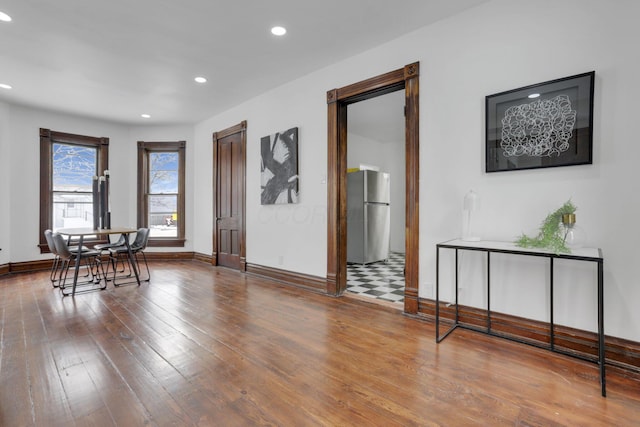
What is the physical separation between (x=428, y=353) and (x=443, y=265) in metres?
0.90

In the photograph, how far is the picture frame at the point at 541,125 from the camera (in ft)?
6.85

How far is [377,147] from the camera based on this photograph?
7414 mm

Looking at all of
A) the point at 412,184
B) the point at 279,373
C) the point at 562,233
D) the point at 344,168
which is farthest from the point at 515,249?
the point at 344,168

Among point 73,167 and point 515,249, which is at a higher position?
point 73,167

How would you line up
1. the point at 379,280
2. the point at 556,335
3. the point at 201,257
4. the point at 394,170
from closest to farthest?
the point at 556,335 < the point at 379,280 < the point at 201,257 < the point at 394,170

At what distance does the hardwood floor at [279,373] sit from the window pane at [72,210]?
10.1 feet

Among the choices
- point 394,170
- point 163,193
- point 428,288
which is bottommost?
point 428,288

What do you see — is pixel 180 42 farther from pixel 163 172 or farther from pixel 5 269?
pixel 5 269

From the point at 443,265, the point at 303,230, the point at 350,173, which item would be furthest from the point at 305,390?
the point at 350,173

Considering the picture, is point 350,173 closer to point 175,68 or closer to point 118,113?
point 175,68

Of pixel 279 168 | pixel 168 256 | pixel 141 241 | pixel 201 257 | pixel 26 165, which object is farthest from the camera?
pixel 168 256

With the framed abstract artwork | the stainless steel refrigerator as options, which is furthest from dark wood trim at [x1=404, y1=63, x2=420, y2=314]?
the stainless steel refrigerator

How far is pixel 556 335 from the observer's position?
2.20 metres

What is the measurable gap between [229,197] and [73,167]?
3.21 m
